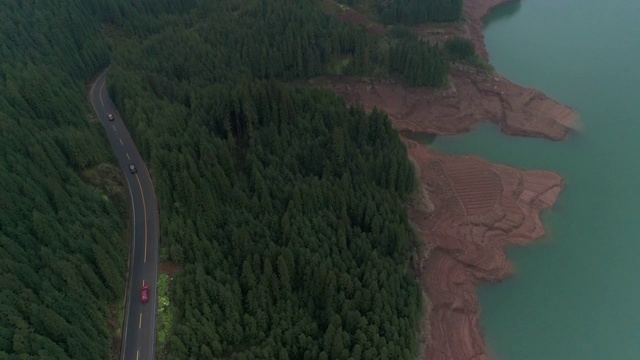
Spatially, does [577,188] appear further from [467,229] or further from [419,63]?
[419,63]

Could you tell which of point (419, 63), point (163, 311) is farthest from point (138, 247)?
point (419, 63)

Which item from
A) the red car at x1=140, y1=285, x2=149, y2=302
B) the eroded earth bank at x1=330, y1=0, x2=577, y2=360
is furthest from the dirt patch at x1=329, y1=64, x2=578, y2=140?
the red car at x1=140, y1=285, x2=149, y2=302

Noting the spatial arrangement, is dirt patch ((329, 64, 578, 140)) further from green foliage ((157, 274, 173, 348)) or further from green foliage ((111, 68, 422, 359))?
green foliage ((157, 274, 173, 348))

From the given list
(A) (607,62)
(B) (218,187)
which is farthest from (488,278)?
(A) (607,62)

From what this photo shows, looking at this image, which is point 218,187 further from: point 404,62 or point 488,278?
point 404,62

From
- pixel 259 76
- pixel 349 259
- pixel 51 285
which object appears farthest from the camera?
pixel 259 76

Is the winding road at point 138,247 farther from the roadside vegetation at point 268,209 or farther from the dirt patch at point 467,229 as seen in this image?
the dirt patch at point 467,229
